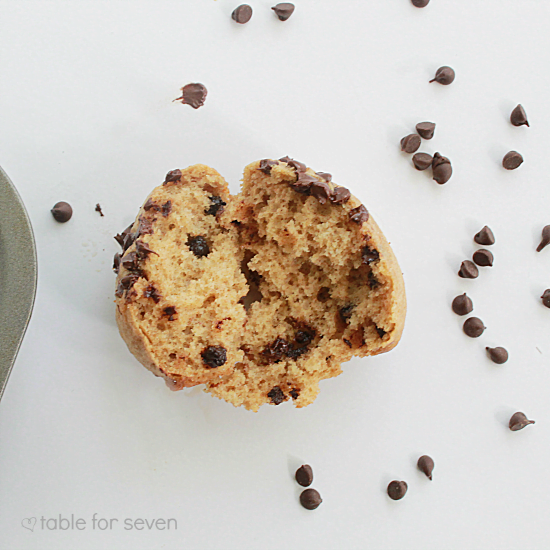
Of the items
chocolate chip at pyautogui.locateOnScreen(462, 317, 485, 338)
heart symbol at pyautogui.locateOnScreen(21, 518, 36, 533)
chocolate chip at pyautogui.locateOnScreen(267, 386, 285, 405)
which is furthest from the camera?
chocolate chip at pyautogui.locateOnScreen(462, 317, 485, 338)

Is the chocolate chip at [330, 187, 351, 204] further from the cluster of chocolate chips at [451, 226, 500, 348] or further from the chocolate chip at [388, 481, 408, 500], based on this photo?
the chocolate chip at [388, 481, 408, 500]

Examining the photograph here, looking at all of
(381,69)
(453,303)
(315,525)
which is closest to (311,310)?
(453,303)

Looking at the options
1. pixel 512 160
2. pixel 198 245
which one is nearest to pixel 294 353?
pixel 198 245

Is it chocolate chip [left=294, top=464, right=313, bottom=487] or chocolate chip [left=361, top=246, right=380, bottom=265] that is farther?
chocolate chip [left=294, top=464, right=313, bottom=487]

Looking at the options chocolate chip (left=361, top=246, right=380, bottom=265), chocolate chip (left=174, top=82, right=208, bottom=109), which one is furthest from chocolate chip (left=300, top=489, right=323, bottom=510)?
chocolate chip (left=174, top=82, right=208, bottom=109)

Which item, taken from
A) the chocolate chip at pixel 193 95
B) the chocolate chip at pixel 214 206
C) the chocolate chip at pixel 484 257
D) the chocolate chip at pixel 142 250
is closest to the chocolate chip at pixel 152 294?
the chocolate chip at pixel 142 250

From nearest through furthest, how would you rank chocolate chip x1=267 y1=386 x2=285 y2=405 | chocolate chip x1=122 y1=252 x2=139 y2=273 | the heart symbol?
chocolate chip x1=122 y1=252 x2=139 y2=273 → chocolate chip x1=267 y1=386 x2=285 y2=405 → the heart symbol

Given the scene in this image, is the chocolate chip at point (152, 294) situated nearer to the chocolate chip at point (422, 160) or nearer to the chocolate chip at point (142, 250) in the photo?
the chocolate chip at point (142, 250)
